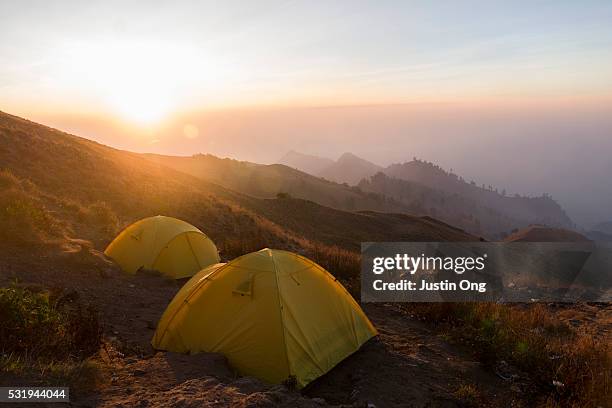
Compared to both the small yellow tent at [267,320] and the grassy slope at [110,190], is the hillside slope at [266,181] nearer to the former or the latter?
the grassy slope at [110,190]

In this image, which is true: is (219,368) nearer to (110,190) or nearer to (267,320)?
(267,320)

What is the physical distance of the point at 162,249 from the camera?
1312 cm

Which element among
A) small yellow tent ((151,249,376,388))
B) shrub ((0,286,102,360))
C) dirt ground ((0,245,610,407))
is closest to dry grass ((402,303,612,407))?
dirt ground ((0,245,610,407))

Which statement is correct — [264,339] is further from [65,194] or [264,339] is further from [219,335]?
[65,194]

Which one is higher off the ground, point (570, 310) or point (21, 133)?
point (21, 133)

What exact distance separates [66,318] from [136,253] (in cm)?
568

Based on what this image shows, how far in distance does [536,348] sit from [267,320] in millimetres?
5278

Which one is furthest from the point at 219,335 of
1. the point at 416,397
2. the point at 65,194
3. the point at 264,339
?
the point at 65,194

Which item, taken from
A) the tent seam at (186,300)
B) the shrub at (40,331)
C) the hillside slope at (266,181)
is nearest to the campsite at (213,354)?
the shrub at (40,331)

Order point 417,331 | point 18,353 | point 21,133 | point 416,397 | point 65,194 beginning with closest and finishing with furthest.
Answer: point 18,353, point 416,397, point 417,331, point 65,194, point 21,133

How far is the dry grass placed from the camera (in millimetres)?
6820

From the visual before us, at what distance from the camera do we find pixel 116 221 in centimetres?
1762

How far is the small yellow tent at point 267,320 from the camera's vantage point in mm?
7191

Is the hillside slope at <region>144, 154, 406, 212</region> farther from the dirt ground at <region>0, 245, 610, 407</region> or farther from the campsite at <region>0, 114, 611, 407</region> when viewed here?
the dirt ground at <region>0, 245, 610, 407</region>
